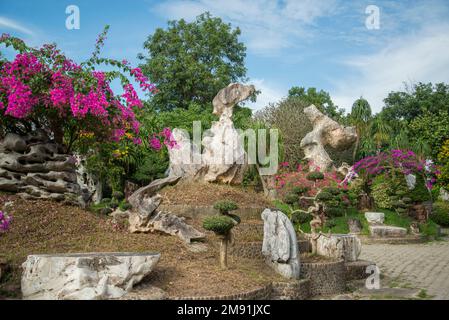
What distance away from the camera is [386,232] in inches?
640

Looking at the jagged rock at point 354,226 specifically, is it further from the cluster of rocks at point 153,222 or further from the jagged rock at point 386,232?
the cluster of rocks at point 153,222

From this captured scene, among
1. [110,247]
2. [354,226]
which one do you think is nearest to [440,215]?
[354,226]

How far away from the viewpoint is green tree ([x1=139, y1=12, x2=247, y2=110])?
27.0m

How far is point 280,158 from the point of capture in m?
20.8

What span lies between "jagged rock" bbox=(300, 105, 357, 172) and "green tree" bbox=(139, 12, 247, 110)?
6.22 meters

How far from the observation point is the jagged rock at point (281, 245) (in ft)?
24.9

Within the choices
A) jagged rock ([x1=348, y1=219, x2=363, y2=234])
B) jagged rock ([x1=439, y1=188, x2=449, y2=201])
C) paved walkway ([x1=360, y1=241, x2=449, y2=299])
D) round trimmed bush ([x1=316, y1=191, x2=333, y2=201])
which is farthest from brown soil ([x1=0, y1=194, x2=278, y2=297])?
jagged rock ([x1=439, y1=188, x2=449, y2=201])

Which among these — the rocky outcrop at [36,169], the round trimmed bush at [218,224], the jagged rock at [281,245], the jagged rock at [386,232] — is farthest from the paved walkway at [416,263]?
the rocky outcrop at [36,169]

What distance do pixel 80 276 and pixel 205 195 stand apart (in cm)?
602

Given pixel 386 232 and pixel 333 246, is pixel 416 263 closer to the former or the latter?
pixel 333 246

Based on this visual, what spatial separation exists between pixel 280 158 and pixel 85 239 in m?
13.9

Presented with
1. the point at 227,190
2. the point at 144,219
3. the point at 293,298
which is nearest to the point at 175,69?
the point at 227,190

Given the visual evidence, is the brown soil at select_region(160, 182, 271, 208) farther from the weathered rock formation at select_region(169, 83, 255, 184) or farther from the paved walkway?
the paved walkway
